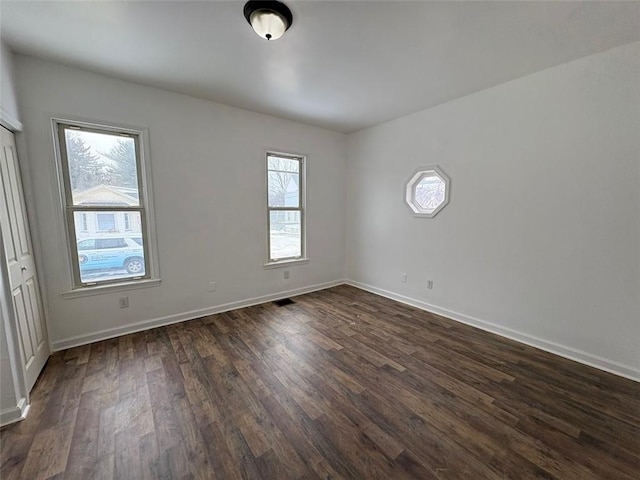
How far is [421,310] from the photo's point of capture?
3473mm

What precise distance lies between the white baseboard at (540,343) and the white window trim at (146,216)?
3.34 metres

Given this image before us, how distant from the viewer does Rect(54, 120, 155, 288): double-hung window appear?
8.13ft

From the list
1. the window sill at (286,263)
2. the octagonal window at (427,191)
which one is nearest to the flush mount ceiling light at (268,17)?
the octagonal window at (427,191)

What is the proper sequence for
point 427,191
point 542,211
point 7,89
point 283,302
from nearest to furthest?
point 7,89
point 542,211
point 427,191
point 283,302

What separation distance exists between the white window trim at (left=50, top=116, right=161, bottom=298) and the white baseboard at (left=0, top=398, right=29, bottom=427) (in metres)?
1.09

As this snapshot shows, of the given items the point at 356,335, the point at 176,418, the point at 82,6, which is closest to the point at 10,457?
Result: the point at 176,418

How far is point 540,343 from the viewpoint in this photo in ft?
8.32

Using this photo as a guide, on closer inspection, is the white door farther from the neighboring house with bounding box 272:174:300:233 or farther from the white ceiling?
the neighboring house with bounding box 272:174:300:233

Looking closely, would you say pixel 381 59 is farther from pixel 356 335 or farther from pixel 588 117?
pixel 356 335

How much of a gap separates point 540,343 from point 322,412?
2329 millimetres

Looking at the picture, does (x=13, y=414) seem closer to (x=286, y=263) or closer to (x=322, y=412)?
(x=322, y=412)

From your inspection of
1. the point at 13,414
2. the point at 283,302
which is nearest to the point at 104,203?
the point at 13,414

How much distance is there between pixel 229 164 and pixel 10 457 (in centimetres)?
295

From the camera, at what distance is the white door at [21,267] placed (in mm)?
1822
